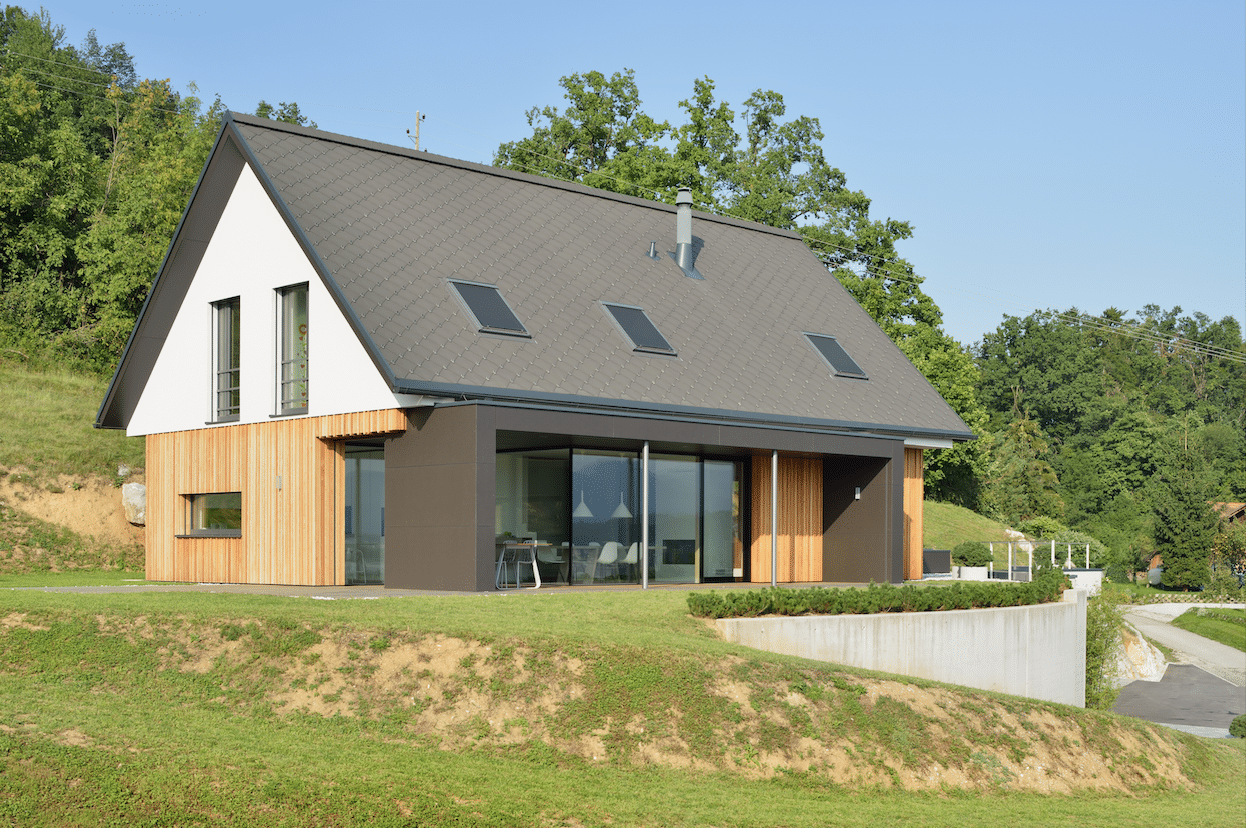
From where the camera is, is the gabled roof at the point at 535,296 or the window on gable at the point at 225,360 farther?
the window on gable at the point at 225,360

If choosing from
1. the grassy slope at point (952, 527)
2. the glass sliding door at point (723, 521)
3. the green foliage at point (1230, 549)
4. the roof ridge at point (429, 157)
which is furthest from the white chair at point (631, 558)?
the green foliage at point (1230, 549)

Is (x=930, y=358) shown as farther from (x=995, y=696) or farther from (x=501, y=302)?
(x=995, y=696)

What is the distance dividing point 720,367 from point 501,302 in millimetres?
3935

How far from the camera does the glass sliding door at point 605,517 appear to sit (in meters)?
18.6

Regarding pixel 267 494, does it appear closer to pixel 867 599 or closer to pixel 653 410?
pixel 653 410

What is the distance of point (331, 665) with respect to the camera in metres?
10.3

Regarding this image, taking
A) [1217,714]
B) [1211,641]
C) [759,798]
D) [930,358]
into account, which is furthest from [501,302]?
[1211,641]

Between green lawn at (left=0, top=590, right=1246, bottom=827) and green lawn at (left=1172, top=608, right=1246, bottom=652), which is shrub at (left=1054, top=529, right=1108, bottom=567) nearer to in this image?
green lawn at (left=1172, top=608, right=1246, bottom=652)

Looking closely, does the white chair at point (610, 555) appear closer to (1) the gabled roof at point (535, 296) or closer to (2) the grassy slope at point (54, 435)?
(1) the gabled roof at point (535, 296)

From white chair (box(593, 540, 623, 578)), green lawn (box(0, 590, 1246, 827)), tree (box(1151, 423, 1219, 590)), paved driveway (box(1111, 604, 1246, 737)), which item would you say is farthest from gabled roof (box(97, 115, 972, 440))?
tree (box(1151, 423, 1219, 590))

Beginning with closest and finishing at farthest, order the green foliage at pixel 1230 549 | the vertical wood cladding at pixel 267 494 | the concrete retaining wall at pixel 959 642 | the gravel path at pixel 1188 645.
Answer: the concrete retaining wall at pixel 959 642 < the vertical wood cladding at pixel 267 494 < the gravel path at pixel 1188 645 < the green foliage at pixel 1230 549

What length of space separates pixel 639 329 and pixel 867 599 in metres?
6.34

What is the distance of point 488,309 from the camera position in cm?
1780

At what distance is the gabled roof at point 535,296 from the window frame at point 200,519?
2.67 meters
